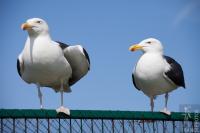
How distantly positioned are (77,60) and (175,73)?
148 centimetres

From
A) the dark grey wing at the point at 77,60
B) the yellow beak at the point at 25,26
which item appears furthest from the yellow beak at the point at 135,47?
the yellow beak at the point at 25,26

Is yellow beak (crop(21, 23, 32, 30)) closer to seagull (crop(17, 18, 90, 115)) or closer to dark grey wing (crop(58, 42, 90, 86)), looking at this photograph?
seagull (crop(17, 18, 90, 115))

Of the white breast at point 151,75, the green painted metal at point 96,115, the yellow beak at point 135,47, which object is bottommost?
the green painted metal at point 96,115

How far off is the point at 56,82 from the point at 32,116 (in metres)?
1.95

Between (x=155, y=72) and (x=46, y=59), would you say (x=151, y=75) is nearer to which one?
(x=155, y=72)

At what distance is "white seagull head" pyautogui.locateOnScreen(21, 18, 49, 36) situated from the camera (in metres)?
7.09

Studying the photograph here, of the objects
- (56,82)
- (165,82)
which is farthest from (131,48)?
(56,82)

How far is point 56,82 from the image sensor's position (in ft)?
24.1

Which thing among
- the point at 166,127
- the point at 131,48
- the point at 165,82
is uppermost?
the point at 131,48

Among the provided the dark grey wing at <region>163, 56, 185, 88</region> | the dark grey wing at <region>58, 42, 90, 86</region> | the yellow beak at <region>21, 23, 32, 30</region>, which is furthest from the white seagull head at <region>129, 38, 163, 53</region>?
the yellow beak at <region>21, 23, 32, 30</region>

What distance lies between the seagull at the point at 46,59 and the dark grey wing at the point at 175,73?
3.95 ft

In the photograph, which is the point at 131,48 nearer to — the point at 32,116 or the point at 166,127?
the point at 166,127

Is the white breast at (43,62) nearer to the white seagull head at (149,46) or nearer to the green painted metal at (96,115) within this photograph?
the green painted metal at (96,115)

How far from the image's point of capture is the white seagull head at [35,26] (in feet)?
23.2
